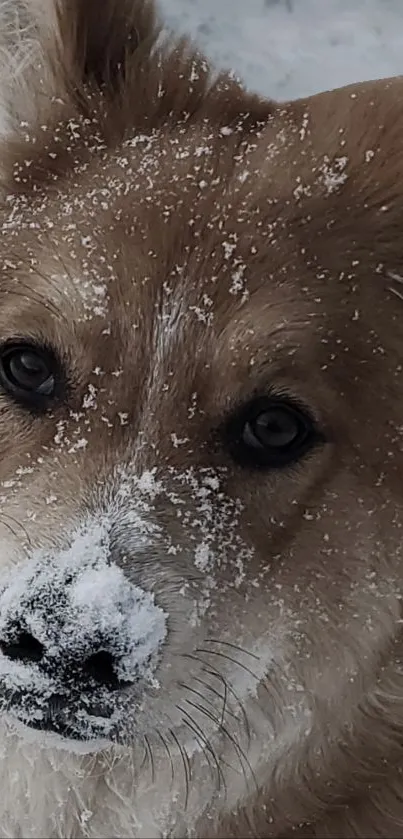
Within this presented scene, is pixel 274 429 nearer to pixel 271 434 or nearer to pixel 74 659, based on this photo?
pixel 271 434

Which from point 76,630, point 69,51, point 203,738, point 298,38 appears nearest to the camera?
point 76,630

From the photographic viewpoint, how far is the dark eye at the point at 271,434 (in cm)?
220

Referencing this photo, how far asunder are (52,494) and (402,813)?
1.03 m

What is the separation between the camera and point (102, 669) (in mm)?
2023

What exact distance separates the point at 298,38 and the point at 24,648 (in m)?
3.16

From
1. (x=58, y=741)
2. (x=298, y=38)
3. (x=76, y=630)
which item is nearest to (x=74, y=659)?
(x=76, y=630)

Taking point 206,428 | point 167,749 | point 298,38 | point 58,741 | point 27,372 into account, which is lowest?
point 58,741

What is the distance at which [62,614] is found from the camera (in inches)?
77.7

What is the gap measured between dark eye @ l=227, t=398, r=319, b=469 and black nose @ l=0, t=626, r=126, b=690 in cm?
46

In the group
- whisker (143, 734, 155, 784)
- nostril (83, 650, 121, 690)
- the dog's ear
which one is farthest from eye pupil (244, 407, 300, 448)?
the dog's ear

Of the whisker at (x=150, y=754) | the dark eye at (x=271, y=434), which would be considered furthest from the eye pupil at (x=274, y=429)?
the whisker at (x=150, y=754)

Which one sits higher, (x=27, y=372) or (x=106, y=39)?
(x=106, y=39)

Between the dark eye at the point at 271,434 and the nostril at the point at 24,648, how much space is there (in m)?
0.52

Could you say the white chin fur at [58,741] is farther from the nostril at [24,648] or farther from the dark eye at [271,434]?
the dark eye at [271,434]
